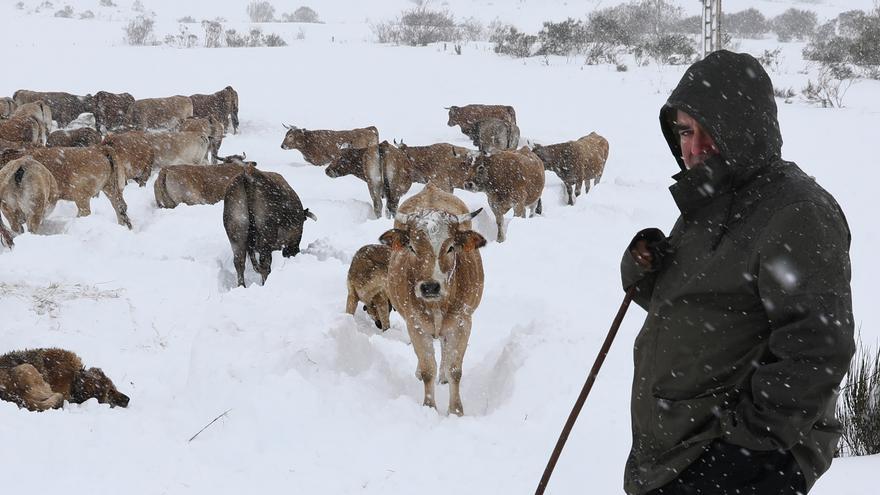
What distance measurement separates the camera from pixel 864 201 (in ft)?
40.1

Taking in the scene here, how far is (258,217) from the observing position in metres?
10.0

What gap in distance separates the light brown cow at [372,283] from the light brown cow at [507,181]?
506 cm

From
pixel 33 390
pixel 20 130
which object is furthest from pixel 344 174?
pixel 33 390

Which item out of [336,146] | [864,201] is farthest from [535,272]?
[336,146]

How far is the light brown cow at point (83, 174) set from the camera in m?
12.5

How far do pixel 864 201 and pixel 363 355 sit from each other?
9462mm

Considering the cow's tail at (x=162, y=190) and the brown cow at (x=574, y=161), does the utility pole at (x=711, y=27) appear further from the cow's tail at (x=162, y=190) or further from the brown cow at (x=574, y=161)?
the cow's tail at (x=162, y=190)

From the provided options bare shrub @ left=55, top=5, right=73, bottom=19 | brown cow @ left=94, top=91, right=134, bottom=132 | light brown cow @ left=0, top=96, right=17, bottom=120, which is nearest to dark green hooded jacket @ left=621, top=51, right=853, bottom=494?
light brown cow @ left=0, top=96, right=17, bottom=120

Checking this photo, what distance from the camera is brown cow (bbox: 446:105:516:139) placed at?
20.7 meters

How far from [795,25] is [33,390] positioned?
49.5 metres

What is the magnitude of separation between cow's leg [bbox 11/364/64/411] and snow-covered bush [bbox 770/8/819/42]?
4588 centimetres

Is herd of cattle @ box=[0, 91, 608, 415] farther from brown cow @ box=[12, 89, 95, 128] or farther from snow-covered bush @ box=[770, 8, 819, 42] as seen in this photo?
snow-covered bush @ box=[770, 8, 819, 42]

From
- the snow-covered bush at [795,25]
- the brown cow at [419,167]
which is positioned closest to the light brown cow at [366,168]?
the brown cow at [419,167]

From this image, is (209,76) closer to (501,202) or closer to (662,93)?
(662,93)
